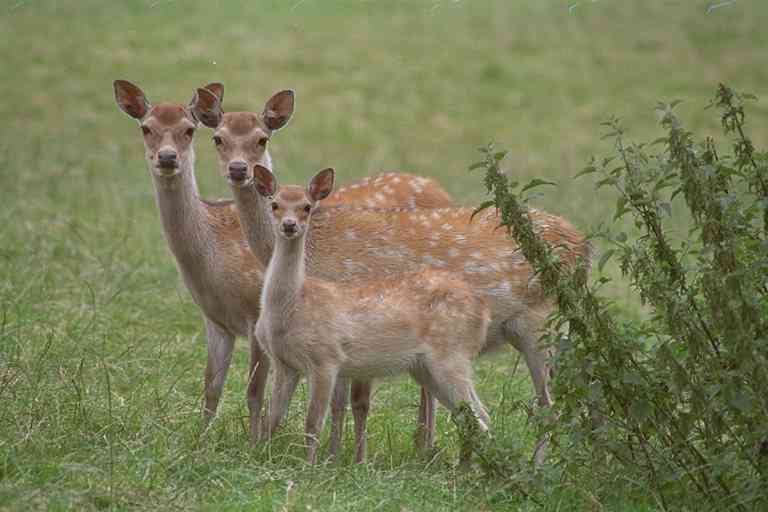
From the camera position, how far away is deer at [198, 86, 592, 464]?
261 inches

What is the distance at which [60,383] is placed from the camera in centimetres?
637

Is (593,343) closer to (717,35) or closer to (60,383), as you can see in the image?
(60,383)

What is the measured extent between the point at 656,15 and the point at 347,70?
5282mm

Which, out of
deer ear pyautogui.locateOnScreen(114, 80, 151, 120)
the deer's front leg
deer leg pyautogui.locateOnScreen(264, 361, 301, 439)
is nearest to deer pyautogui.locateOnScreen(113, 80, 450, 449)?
deer ear pyautogui.locateOnScreen(114, 80, 151, 120)

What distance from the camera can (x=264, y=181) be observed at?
625cm

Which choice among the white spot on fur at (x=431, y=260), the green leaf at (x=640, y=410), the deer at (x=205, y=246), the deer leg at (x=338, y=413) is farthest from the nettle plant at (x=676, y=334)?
the deer at (x=205, y=246)

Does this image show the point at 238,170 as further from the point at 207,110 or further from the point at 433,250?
the point at 433,250

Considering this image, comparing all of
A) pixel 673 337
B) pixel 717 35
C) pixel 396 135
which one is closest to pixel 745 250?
pixel 673 337

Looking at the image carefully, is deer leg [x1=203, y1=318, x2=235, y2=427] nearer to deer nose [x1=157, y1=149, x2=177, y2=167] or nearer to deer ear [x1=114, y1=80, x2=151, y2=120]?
deer nose [x1=157, y1=149, x2=177, y2=167]

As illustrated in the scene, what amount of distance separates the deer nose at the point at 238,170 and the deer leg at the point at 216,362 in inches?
30.3

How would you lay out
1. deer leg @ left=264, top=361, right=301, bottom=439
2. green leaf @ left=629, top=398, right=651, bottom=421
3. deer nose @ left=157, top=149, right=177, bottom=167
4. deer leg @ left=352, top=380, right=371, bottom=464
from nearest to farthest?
green leaf @ left=629, top=398, right=651, bottom=421
deer leg @ left=264, top=361, right=301, bottom=439
deer leg @ left=352, top=380, right=371, bottom=464
deer nose @ left=157, top=149, right=177, bottom=167

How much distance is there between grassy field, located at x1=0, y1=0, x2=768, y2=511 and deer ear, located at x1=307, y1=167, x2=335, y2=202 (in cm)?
83

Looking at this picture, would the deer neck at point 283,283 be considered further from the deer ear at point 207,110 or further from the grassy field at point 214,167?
the deer ear at point 207,110

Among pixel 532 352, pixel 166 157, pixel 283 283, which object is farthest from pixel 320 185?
pixel 532 352
